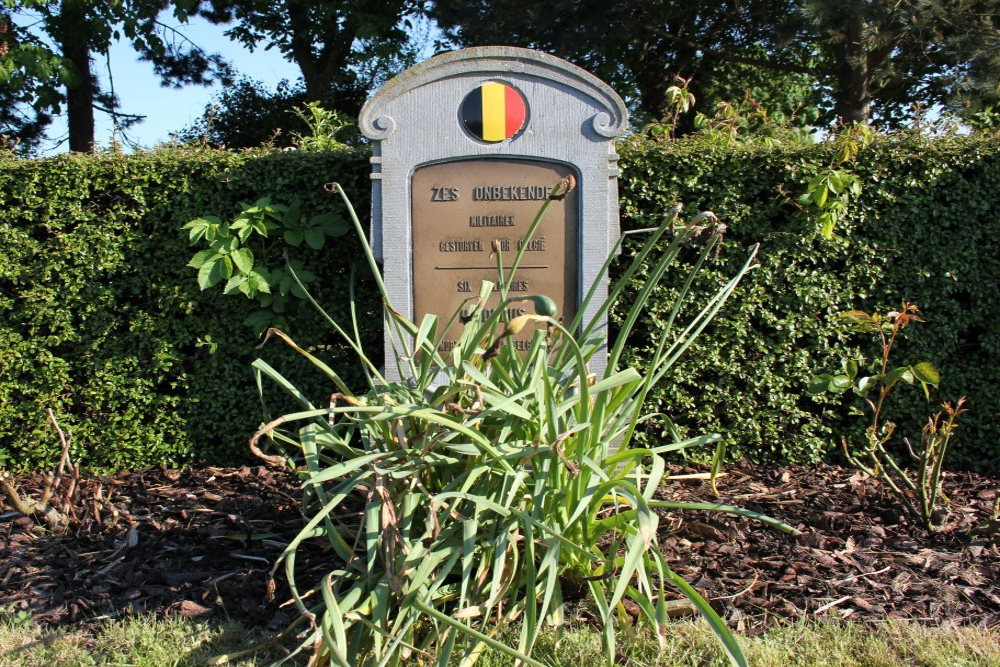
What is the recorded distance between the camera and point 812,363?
186 inches

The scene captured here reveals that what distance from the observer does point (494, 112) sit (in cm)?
429

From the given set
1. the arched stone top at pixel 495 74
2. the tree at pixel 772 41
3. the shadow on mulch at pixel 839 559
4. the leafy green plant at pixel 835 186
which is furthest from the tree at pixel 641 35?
the shadow on mulch at pixel 839 559

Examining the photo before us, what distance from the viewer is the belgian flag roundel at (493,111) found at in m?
4.29

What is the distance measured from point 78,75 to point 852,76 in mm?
10600

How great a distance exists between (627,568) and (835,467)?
9.63ft

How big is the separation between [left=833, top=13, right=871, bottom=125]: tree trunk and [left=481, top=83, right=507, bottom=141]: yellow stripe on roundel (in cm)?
713

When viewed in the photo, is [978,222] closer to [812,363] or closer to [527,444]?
[812,363]

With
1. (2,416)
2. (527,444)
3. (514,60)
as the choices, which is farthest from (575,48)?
(527,444)

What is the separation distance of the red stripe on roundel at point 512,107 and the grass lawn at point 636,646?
2538 millimetres

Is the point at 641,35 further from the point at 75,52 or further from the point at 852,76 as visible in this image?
the point at 75,52

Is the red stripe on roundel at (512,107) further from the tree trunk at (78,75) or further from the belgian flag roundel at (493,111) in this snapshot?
the tree trunk at (78,75)

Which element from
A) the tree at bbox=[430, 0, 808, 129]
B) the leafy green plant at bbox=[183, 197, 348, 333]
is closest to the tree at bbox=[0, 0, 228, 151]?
the tree at bbox=[430, 0, 808, 129]

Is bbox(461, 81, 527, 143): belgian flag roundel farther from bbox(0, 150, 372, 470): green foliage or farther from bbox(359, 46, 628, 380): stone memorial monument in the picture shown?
bbox(0, 150, 372, 470): green foliage

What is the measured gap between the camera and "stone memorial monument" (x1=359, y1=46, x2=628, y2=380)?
4.30 metres
